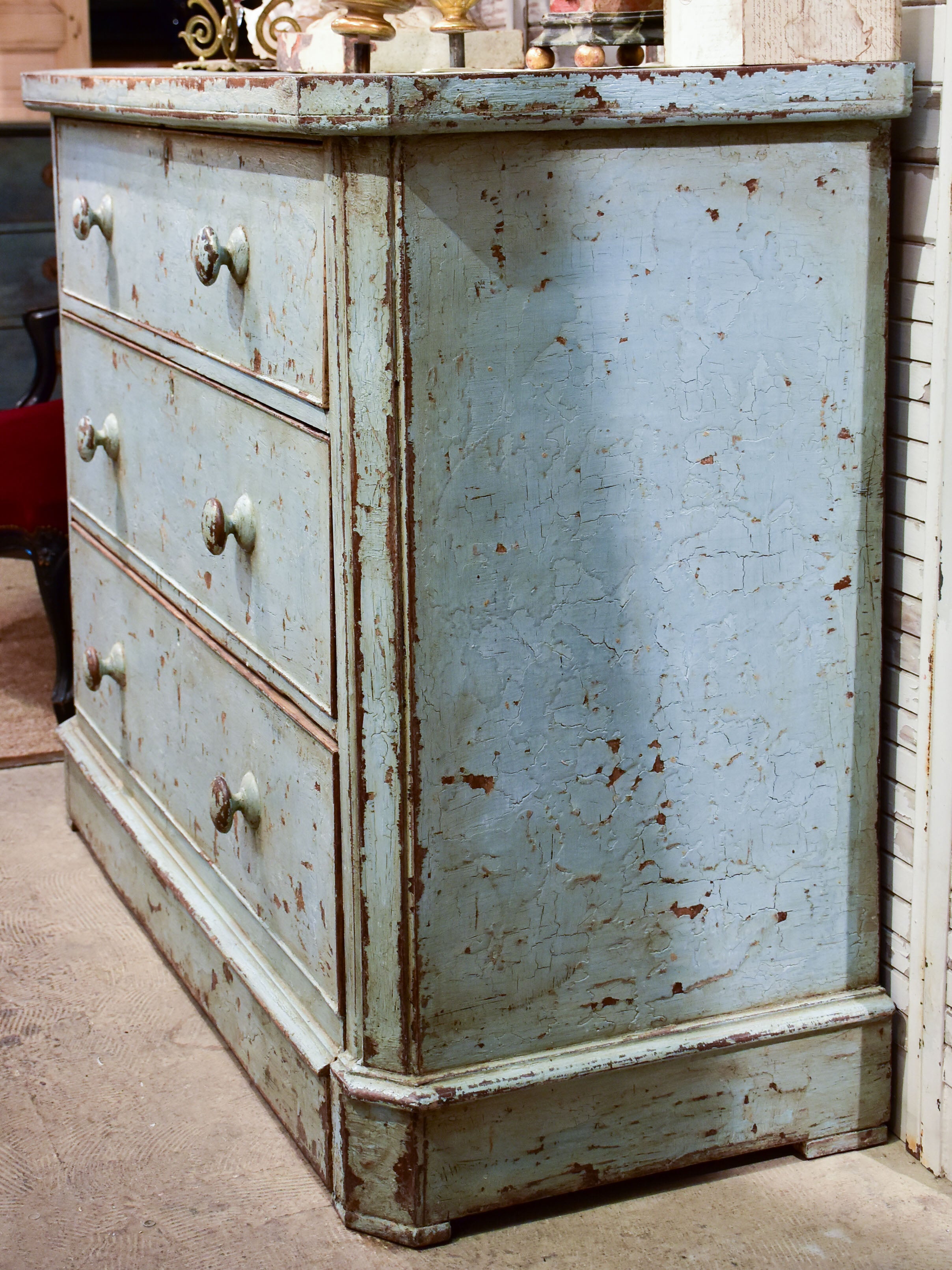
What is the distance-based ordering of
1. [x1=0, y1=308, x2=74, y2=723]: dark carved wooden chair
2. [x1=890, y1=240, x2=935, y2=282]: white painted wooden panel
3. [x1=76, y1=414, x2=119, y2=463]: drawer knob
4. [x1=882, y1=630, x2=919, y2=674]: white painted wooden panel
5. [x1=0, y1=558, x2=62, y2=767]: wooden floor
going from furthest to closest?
[x1=0, y1=558, x2=62, y2=767]: wooden floor → [x1=0, y1=308, x2=74, y2=723]: dark carved wooden chair → [x1=76, y1=414, x2=119, y2=463]: drawer knob → [x1=882, y1=630, x2=919, y2=674]: white painted wooden panel → [x1=890, y1=240, x2=935, y2=282]: white painted wooden panel

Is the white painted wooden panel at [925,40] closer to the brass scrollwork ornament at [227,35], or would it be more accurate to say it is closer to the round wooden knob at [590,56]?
the round wooden knob at [590,56]

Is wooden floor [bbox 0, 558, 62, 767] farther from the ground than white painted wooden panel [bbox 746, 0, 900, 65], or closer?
closer

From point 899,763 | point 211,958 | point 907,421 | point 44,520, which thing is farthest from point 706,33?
point 44,520

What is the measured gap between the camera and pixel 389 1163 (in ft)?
5.31

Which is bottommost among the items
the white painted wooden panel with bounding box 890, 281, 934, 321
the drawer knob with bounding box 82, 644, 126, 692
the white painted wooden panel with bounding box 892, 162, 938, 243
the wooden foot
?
the wooden foot

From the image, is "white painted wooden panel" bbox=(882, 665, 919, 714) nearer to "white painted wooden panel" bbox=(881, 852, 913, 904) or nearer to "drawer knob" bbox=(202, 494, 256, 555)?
"white painted wooden panel" bbox=(881, 852, 913, 904)

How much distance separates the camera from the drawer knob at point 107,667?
7.65 ft

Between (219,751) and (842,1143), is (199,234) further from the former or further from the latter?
(842,1143)

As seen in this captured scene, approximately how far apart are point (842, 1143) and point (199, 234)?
1266mm

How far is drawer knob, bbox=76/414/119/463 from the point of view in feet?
7.43

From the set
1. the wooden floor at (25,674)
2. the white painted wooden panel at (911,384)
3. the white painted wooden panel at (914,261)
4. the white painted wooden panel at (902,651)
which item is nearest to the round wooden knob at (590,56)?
the white painted wooden panel at (914,261)

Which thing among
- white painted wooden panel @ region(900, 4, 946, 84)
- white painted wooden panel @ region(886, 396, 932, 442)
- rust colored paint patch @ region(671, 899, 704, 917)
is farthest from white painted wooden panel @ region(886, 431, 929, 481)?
rust colored paint patch @ region(671, 899, 704, 917)

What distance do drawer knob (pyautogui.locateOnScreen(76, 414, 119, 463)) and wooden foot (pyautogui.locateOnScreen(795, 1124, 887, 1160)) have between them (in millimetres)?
1344

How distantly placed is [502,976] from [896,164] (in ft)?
3.08
